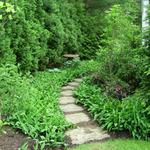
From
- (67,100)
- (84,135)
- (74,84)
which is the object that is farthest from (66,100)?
(84,135)

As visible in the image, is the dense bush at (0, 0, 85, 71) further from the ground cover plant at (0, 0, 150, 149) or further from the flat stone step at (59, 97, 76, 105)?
the flat stone step at (59, 97, 76, 105)

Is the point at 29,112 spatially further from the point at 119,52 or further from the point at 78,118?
the point at 119,52

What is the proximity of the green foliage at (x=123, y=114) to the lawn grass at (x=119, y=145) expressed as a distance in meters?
0.18

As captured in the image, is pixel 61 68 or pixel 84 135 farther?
pixel 61 68

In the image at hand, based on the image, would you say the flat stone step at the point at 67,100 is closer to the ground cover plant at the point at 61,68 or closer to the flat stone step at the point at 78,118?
the ground cover plant at the point at 61,68

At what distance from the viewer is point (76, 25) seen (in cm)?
1218

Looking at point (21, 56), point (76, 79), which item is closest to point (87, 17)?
point (76, 79)

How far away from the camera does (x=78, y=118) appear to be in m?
5.87

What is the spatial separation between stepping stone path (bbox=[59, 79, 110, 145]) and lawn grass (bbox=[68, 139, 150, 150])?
0.15 metres

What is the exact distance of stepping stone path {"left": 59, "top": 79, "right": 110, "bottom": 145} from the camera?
5.13 meters

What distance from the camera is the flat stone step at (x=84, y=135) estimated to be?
16.6 feet

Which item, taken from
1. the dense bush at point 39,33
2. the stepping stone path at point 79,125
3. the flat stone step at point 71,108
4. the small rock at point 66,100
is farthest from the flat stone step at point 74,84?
the flat stone step at point 71,108

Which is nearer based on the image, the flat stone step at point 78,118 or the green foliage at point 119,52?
the flat stone step at point 78,118

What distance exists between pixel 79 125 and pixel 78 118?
0.28m
